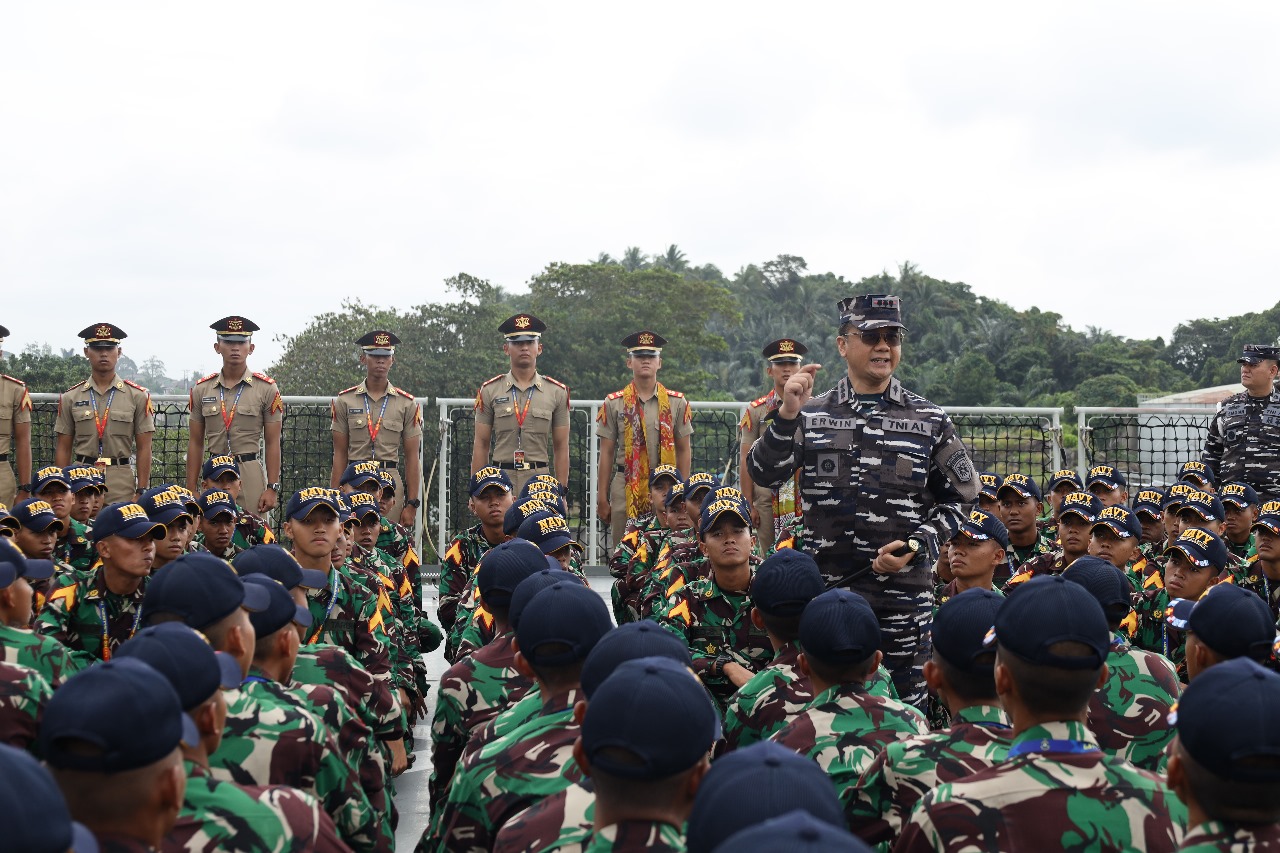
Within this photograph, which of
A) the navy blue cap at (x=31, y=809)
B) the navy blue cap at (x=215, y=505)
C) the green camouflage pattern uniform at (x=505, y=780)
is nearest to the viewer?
the navy blue cap at (x=31, y=809)

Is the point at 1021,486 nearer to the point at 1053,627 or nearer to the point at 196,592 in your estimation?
the point at 1053,627

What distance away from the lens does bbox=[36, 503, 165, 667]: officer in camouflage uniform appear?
5.12m

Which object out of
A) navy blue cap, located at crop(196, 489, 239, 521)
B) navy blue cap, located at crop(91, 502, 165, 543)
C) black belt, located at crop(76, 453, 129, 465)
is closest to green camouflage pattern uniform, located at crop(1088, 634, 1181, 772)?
navy blue cap, located at crop(91, 502, 165, 543)

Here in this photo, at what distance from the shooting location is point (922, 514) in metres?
4.62

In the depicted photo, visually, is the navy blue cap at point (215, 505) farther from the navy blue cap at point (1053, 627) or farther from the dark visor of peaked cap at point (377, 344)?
the navy blue cap at point (1053, 627)

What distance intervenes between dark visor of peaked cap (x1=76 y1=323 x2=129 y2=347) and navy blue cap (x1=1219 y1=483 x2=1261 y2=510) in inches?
307

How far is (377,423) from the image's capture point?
902 centimetres

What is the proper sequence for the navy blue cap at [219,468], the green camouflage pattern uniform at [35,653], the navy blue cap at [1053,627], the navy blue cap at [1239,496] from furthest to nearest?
1. the navy blue cap at [219,468]
2. the navy blue cap at [1239,496]
3. the green camouflage pattern uniform at [35,653]
4. the navy blue cap at [1053,627]

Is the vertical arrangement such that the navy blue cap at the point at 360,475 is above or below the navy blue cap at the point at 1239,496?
above

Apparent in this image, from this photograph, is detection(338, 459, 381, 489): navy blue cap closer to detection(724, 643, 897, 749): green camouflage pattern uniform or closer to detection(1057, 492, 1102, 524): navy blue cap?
detection(1057, 492, 1102, 524): navy blue cap

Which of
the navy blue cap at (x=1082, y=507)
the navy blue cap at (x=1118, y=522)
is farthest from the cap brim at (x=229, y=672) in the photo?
the navy blue cap at (x=1082, y=507)

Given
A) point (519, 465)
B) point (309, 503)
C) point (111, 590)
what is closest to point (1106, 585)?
point (309, 503)

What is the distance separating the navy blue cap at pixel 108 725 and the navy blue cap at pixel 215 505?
491 cm

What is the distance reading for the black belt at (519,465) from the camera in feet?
29.6
